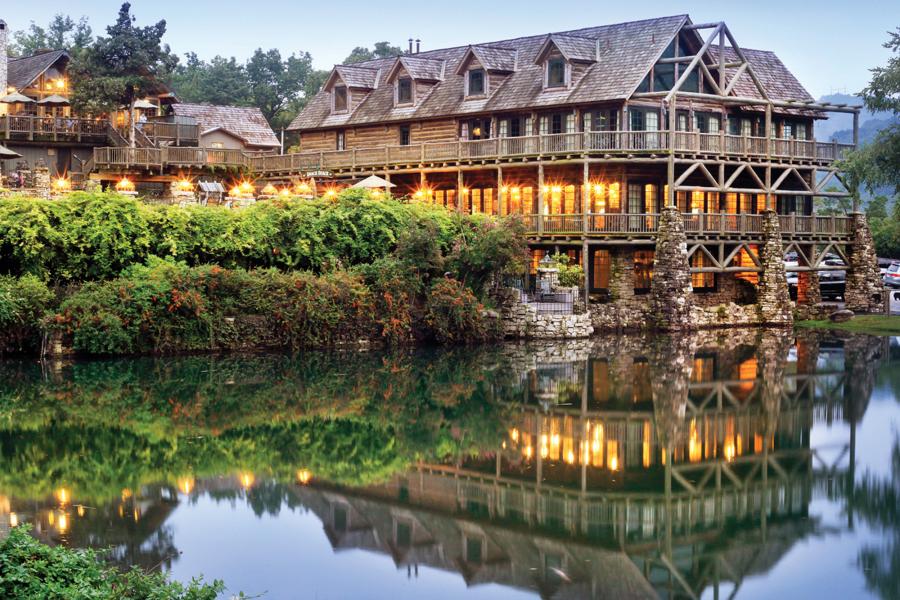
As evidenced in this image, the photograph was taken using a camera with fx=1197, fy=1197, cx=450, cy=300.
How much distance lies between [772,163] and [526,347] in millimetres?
13825

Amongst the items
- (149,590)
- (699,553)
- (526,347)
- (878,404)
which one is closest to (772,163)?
(526,347)

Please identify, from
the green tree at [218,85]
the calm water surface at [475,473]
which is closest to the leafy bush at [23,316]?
the calm water surface at [475,473]

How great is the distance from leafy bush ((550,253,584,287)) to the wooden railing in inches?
156

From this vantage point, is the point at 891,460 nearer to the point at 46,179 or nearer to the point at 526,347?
the point at 526,347

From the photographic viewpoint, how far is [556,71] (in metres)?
46.4

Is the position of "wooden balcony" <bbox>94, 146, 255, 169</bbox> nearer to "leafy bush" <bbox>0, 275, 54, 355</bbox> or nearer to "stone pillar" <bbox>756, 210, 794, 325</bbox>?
"leafy bush" <bbox>0, 275, 54, 355</bbox>

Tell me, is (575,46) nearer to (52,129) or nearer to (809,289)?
(809,289)

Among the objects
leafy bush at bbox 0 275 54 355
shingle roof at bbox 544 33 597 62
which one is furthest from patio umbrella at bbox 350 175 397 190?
leafy bush at bbox 0 275 54 355

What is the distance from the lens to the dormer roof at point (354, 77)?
54969 mm

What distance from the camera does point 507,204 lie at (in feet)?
160

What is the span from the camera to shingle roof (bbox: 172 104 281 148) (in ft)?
209

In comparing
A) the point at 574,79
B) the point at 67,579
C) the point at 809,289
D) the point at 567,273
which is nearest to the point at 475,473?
the point at 67,579

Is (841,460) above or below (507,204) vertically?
below

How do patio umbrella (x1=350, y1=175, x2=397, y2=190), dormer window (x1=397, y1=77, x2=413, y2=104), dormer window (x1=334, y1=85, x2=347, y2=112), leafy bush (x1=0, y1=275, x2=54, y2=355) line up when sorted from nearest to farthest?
leafy bush (x1=0, y1=275, x2=54, y2=355) < patio umbrella (x1=350, y1=175, x2=397, y2=190) < dormer window (x1=397, y1=77, x2=413, y2=104) < dormer window (x1=334, y1=85, x2=347, y2=112)
